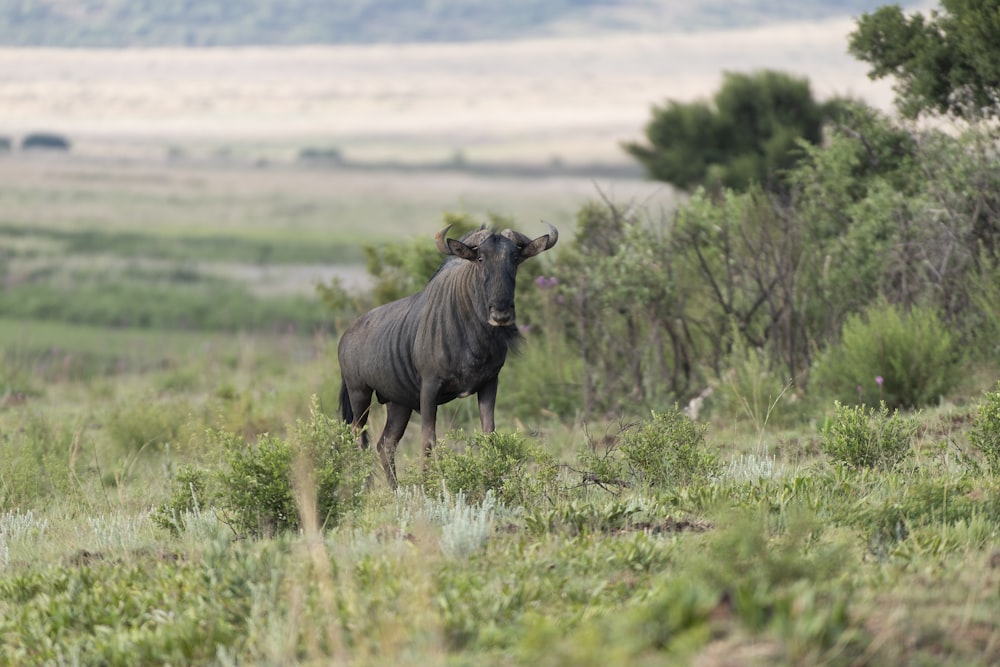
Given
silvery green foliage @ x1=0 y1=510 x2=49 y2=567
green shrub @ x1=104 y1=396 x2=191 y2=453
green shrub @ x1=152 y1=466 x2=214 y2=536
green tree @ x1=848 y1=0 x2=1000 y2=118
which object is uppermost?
Answer: green tree @ x1=848 y1=0 x2=1000 y2=118

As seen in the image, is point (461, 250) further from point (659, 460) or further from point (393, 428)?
point (393, 428)

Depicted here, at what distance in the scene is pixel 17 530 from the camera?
847 centimetres

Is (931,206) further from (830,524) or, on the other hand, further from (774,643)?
(774,643)

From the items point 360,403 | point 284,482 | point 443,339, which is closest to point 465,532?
point 284,482

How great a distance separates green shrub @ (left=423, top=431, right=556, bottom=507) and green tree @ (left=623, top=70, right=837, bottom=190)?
26.4 metres

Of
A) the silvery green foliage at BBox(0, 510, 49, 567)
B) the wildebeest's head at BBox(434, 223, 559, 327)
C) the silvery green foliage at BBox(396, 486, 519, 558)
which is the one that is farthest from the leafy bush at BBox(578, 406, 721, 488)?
the silvery green foliage at BBox(0, 510, 49, 567)

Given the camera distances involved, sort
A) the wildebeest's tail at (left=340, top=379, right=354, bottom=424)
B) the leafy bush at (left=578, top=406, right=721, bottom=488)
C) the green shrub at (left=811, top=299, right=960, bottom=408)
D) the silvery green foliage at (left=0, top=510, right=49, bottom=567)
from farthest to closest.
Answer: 1. the green shrub at (left=811, top=299, right=960, bottom=408)
2. the wildebeest's tail at (left=340, top=379, right=354, bottom=424)
3. the leafy bush at (left=578, top=406, right=721, bottom=488)
4. the silvery green foliage at (left=0, top=510, right=49, bottom=567)

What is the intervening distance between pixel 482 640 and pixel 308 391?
10.8 m

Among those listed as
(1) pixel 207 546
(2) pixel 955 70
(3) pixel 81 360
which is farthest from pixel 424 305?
(3) pixel 81 360

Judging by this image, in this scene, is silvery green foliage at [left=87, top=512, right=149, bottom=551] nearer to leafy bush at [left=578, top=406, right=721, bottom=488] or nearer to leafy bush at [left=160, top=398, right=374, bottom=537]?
leafy bush at [left=160, top=398, right=374, bottom=537]

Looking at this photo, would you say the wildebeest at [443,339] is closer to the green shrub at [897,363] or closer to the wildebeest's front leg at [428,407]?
the wildebeest's front leg at [428,407]

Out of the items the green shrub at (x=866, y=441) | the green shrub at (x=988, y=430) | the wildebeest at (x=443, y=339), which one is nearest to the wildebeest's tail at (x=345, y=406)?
the wildebeest at (x=443, y=339)

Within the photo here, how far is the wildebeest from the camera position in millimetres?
9047

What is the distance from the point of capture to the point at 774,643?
15.1ft
